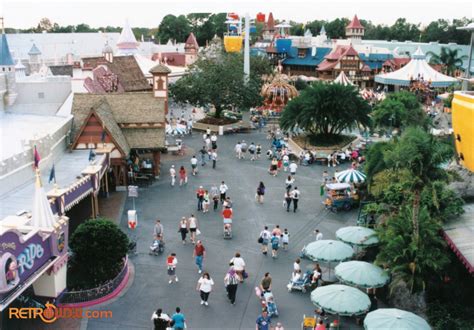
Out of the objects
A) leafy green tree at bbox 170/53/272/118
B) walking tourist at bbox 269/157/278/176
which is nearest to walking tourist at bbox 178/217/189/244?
walking tourist at bbox 269/157/278/176

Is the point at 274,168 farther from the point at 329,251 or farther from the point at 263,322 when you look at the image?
the point at 263,322

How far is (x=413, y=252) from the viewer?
50.8ft

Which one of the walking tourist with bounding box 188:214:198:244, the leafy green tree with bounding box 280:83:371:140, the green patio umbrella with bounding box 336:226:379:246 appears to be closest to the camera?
the green patio umbrella with bounding box 336:226:379:246

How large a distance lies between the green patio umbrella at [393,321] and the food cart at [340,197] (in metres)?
11.4

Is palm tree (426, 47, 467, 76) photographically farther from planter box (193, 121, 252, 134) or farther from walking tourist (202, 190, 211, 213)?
walking tourist (202, 190, 211, 213)

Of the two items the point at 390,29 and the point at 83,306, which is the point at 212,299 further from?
the point at 390,29

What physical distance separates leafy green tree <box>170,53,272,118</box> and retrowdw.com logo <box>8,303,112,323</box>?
2918 centimetres

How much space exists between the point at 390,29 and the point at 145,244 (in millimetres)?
109652

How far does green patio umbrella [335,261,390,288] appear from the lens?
15.3m

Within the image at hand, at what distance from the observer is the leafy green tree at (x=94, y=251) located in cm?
1644

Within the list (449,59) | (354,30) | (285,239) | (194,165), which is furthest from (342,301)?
(354,30)

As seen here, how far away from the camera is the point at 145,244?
20.6 m

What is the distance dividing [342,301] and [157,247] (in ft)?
26.1

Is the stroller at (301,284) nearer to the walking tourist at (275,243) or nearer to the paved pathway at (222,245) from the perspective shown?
the paved pathway at (222,245)
